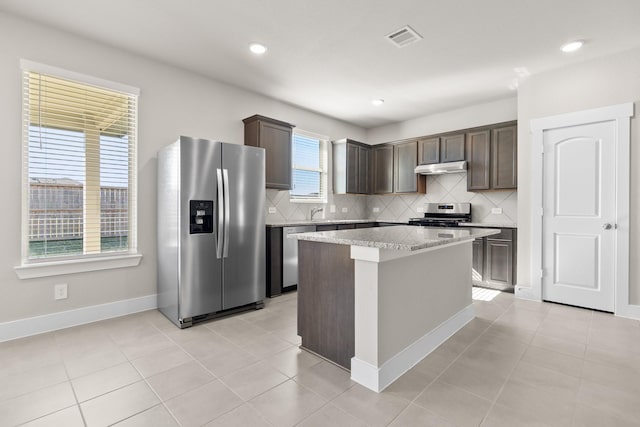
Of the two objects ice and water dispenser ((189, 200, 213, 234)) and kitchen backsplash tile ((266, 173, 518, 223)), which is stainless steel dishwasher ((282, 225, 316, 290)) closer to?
kitchen backsplash tile ((266, 173, 518, 223))

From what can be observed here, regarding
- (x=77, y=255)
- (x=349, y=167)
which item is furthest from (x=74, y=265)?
(x=349, y=167)

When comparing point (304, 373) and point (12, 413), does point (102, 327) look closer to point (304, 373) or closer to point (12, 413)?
point (12, 413)

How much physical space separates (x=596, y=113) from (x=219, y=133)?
13.9ft

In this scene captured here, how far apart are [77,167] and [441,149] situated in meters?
4.68

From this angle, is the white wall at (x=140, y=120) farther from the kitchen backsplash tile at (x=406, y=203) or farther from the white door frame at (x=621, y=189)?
the white door frame at (x=621, y=189)

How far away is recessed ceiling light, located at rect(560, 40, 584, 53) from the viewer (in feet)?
9.72

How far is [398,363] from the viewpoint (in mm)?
2035

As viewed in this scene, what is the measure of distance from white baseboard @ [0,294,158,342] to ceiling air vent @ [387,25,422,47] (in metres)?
3.59

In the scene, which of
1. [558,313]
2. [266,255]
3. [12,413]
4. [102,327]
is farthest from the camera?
[266,255]

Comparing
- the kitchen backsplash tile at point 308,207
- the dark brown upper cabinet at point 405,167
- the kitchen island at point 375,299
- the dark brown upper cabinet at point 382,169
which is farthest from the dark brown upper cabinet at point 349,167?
the kitchen island at point 375,299

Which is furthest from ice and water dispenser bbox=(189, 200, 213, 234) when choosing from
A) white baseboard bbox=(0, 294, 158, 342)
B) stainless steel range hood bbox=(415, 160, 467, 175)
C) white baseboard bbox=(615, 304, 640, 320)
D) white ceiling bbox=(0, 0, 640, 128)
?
white baseboard bbox=(615, 304, 640, 320)

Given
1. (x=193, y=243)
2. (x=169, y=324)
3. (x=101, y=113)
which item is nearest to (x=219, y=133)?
(x=101, y=113)

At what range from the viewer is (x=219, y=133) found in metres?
3.90

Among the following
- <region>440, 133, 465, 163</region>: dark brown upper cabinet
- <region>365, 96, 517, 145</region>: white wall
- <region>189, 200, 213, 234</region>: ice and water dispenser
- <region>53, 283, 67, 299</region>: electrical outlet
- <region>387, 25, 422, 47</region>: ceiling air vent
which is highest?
<region>387, 25, 422, 47</region>: ceiling air vent
